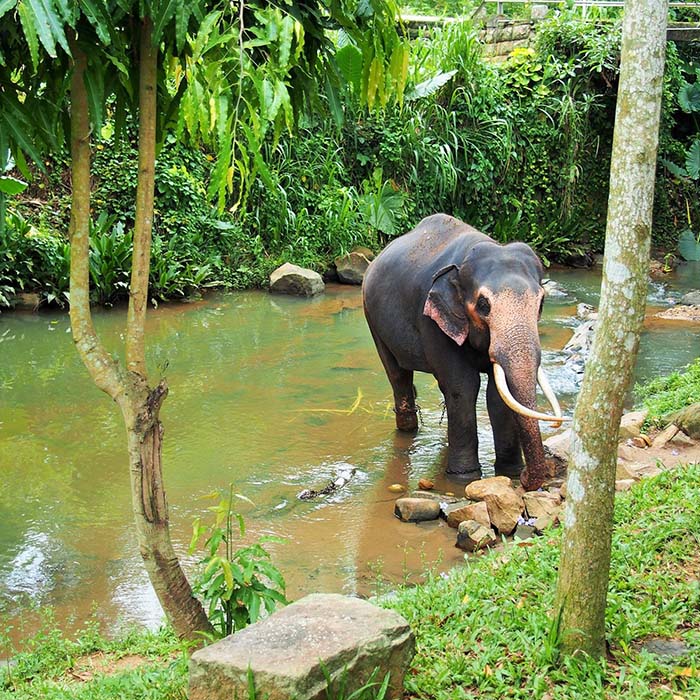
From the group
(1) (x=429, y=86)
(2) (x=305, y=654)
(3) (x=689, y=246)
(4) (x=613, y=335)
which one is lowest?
(3) (x=689, y=246)

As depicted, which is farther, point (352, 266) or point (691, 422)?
point (352, 266)

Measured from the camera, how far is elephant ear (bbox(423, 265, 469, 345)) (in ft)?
21.8

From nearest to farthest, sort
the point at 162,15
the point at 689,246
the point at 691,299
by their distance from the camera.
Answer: the point at 162,15, the point at 691,299, the point at 689,246

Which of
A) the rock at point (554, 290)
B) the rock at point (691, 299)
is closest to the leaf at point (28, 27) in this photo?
the rock at point (691, 299)

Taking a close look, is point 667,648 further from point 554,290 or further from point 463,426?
point 554,290

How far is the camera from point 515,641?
3.69 metres

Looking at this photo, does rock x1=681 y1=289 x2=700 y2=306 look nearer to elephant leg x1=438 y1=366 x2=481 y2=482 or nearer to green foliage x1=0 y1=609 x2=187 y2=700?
elephant leg x1=438 y1=366 x2=481 y2=482

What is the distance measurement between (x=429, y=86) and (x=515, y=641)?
45.3 ft

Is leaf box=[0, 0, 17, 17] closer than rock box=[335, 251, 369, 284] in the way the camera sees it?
Yes

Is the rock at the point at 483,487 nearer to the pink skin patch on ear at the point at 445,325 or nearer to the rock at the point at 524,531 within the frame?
the rock at the point at 524,531

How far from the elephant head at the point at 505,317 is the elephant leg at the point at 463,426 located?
10.7 inches

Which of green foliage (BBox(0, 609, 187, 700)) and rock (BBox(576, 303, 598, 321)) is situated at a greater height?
green foliage (BBox(0, 609, 187, 700))

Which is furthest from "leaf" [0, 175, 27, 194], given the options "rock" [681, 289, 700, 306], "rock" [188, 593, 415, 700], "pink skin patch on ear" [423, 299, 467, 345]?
"rock" [681, 289, 700, 306]

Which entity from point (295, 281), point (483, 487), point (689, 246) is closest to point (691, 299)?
point (689, 246)
